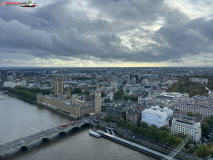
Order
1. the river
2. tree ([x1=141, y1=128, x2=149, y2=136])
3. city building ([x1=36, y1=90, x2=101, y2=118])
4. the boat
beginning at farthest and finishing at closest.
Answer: city building ([x1=36, y1=90, x2=101, y2=118]), the boat, tree ([x1=141, y1=128, x2=149, y2=136]), the river

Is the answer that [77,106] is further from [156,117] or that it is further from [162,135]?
[162,135]

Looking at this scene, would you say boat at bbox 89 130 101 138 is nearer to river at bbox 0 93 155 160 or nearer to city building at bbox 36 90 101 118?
river at bbox 0 93 155 160

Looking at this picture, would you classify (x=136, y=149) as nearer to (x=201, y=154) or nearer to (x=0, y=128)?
(x=201, y=154)

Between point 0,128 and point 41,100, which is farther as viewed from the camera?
point 41,100

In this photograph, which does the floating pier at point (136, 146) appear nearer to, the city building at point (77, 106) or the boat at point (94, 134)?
the boat at point (94, 134)

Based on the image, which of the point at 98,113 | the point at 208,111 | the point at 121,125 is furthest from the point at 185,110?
the point at 98,113

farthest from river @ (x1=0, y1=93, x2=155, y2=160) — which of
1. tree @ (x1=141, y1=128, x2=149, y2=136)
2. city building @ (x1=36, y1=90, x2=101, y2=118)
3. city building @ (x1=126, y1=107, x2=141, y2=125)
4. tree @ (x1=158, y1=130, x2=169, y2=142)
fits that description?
city building @ (x1=126, y1=107, x2=141, y2=125)

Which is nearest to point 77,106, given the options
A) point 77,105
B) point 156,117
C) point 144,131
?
point 77,105

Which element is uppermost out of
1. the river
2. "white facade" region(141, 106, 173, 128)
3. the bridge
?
"white facade" region(141, 106, 173, 128)

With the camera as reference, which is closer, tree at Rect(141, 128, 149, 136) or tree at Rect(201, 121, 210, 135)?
tree at Rect(141, 128, 149, 136)
